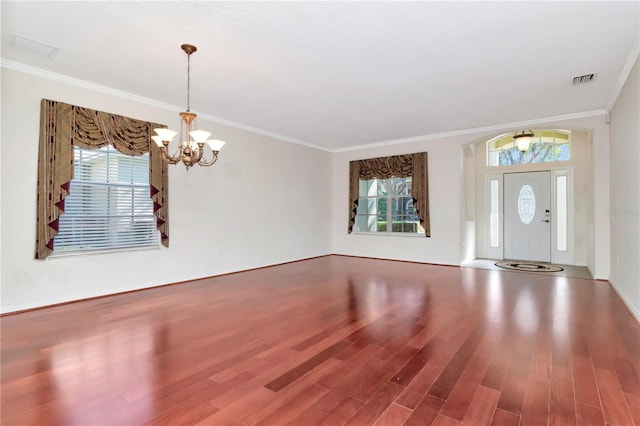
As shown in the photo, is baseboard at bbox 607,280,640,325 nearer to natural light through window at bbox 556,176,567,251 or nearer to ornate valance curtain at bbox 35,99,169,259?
natural light through window at bbox 556,176,567,251

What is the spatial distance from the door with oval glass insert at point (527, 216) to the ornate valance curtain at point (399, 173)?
214 cm

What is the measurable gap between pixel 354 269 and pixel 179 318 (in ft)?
11.9

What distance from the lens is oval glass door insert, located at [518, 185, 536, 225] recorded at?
7223 mm

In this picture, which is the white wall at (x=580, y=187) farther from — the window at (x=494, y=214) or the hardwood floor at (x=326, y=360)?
the hardwood floor at (x=326, y=360)

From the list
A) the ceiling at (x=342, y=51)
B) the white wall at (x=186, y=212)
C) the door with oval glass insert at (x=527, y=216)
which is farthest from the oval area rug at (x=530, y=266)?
the white wall at (x=186, y=212)

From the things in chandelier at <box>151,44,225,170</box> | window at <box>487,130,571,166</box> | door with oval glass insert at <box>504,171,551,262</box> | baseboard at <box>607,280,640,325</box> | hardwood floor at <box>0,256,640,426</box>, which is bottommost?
hardwood floor at <box>0,256,640,426</box>

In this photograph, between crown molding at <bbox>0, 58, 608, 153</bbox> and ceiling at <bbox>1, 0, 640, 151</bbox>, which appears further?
crown molding at <bbox>0, 58, 608, 153</bbox>

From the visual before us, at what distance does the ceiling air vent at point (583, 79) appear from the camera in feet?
12.9

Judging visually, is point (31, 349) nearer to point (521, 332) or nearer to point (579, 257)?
point (521, 332)

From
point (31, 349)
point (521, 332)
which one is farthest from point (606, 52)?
point (31, 349)

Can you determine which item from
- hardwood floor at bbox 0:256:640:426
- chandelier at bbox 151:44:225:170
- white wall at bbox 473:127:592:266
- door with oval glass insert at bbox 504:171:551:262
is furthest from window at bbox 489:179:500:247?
chandelier at bbox 151:44:225:170

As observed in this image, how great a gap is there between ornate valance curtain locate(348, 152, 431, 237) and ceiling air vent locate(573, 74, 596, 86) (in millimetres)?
3099

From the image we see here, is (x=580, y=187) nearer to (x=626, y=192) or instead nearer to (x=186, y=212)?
(x=626, y=192)

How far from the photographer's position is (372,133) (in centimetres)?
679
